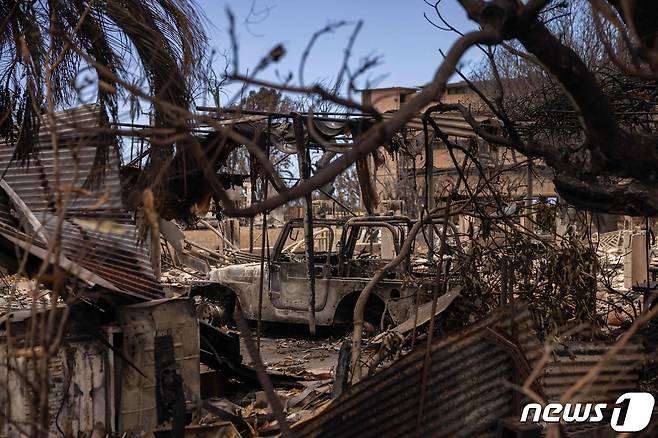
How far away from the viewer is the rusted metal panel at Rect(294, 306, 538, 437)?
3904mm

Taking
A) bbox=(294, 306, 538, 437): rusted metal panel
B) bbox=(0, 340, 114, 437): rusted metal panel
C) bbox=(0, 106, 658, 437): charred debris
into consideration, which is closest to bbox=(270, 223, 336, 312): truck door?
A: bbox=(0, 106, 658, 437): charred debris

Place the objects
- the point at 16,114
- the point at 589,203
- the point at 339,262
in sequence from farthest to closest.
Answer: the point at 339,262, the point at 16,114, the point at 589,203

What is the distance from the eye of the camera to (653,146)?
3365 mm

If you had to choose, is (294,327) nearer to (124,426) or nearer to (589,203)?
(124,426)

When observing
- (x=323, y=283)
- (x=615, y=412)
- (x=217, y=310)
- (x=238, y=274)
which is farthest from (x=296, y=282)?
(x=615, y=412)

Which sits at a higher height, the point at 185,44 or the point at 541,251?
the point at 185,44

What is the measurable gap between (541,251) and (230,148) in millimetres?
3369

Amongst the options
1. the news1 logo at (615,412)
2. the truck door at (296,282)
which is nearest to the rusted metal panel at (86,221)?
the news1 logo at (615,412)

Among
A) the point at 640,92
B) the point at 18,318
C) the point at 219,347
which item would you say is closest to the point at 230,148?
the point at 219,347

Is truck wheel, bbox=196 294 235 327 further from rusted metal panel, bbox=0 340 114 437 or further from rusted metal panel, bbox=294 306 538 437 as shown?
rusted metal panel, bbox=294 306 538 437

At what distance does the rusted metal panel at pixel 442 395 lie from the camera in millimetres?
3904

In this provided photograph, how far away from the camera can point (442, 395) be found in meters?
4.03

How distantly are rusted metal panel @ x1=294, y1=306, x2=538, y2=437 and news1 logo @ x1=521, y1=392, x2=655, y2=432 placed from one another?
5.7 inches

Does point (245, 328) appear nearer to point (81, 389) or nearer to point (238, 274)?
point (81, 389)
